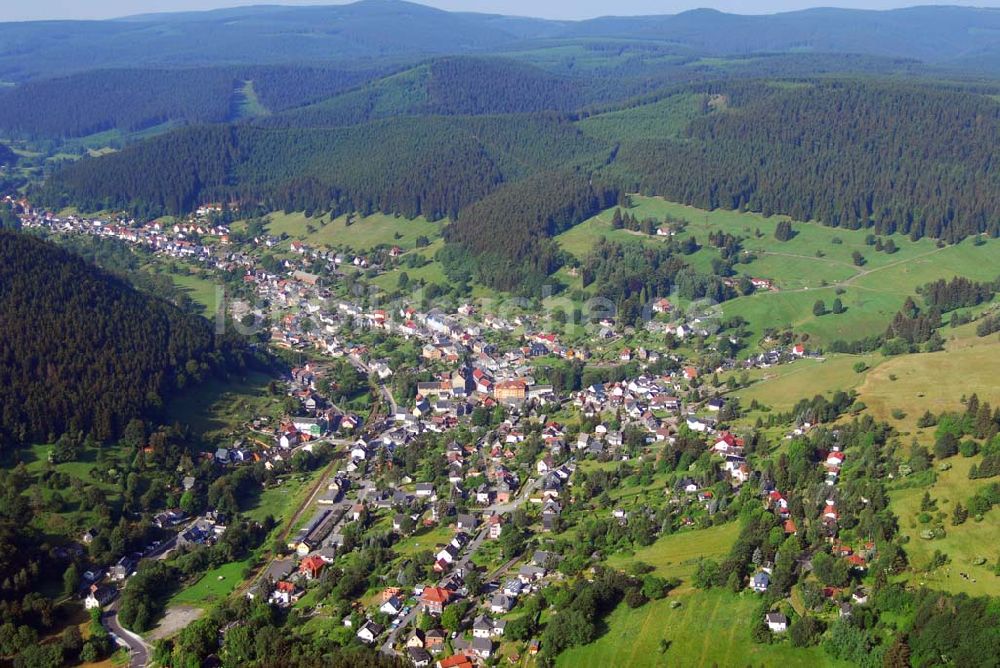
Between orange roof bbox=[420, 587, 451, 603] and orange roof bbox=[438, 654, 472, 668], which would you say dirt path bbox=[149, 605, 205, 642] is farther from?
orange roof bbox=[438, 654, 472, 668]

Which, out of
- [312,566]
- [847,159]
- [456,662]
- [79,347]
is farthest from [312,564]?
[847,159]

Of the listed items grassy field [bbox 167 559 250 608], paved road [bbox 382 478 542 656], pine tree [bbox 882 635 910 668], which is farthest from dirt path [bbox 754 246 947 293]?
grassy field [bbox 167 559 250 608]

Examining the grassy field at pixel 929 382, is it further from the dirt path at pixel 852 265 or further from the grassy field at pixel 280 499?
the grassy field at pixel 280 499

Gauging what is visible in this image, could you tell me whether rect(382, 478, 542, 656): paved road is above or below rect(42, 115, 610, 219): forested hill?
below

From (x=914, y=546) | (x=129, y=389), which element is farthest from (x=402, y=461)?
(x=914, y=546)

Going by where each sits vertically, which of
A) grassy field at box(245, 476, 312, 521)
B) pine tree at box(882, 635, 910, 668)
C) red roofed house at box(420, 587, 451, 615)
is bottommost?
grassy field at box(245, 476, 312, 521)

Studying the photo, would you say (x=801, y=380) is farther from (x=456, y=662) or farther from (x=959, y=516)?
(x=456, y=662)
